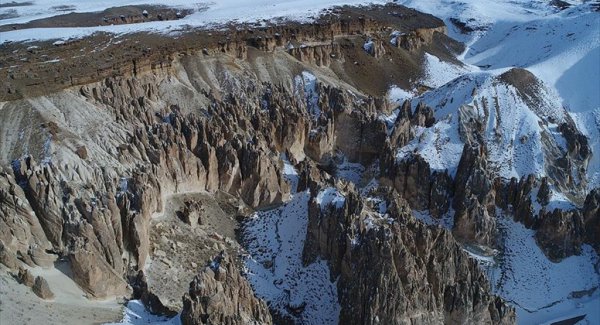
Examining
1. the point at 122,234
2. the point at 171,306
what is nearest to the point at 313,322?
the point at 171,306

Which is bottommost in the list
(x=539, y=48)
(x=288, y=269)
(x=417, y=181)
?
(x=288, y=269)

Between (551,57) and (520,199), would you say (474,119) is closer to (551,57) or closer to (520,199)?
(520,199)

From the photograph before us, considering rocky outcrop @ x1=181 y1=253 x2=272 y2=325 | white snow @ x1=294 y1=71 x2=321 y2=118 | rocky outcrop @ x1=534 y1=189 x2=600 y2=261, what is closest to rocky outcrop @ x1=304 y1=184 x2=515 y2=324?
rocky outcrop @ x1=181 y1=253 x2=272 y2=325

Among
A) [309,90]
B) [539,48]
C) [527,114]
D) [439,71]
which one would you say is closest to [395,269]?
[527,114]

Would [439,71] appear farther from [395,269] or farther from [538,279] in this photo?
[395,269]

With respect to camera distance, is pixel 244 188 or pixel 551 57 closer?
pixel 244 188

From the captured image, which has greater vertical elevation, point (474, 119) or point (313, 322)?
point (474, 119)
